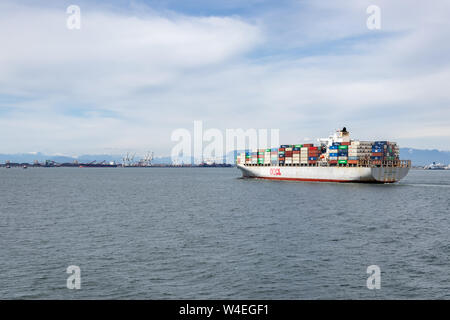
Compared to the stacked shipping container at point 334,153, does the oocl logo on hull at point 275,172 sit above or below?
below

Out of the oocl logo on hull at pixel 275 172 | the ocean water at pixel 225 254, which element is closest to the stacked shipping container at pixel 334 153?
the oocl logo on hull at pixel 275 172

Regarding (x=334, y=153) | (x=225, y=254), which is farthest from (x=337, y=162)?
(x=225, y=254)

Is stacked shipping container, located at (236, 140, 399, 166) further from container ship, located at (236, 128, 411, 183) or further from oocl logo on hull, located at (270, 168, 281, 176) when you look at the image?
oocl logo on hull, located at (270, 168, 281, 176)

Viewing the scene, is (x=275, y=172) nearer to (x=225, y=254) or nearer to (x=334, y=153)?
(x=334, y=153)

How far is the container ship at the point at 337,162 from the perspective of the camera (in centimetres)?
10531

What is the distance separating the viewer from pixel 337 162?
111250 millimetres

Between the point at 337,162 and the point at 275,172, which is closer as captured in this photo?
the point at 337,162

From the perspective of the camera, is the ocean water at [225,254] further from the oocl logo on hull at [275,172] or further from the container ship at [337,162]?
the oocl logo on hull at [275,172]

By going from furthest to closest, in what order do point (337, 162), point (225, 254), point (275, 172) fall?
point (275, 172) → point (337, 162) → point (225, 254)

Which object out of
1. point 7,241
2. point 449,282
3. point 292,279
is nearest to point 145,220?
point 7,241
